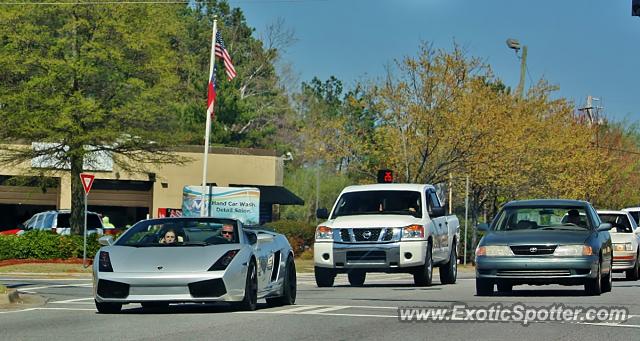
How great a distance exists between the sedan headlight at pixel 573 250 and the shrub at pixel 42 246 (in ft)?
65.5

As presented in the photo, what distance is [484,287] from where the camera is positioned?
19531mm

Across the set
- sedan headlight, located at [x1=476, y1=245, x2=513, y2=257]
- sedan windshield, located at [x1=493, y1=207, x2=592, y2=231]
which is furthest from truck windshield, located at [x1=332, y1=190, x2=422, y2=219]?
sedan headlight, located at [x1=476, y1=245, x2=513, y2=257]

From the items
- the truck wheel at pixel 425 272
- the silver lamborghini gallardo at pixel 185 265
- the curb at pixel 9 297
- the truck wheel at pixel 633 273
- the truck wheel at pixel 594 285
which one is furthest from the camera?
the truck wheel at pixel 633 273

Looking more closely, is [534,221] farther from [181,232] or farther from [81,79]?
[81,79]

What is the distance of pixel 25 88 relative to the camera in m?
39.5

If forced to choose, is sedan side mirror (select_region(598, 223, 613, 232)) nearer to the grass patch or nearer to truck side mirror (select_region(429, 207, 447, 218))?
truck side mirror (select_region(429, 207, 447, 218))

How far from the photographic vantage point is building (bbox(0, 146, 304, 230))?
54844 mm

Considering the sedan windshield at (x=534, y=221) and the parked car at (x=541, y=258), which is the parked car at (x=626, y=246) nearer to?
the sedan windshield at (x=534, y=221)

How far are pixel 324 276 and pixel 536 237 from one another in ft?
18.5

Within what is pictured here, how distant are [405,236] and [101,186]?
35.0 meters

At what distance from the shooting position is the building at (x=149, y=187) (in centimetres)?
5484

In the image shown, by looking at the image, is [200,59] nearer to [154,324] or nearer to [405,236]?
[405,236]

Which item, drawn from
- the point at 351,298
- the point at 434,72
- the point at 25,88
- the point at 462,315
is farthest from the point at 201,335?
the point at 434,72

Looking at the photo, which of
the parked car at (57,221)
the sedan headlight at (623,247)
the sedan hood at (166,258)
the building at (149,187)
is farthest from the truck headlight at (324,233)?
the building at (149,187)
